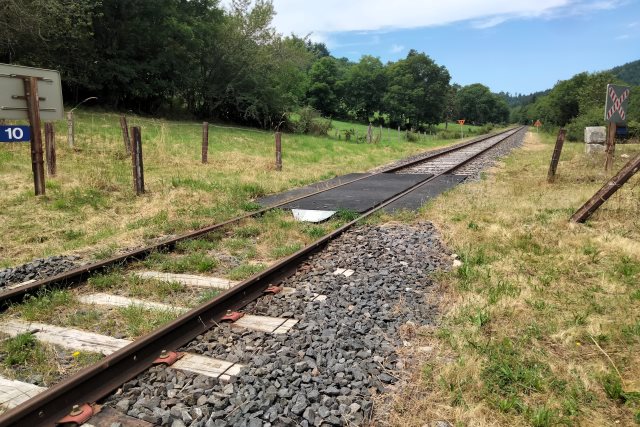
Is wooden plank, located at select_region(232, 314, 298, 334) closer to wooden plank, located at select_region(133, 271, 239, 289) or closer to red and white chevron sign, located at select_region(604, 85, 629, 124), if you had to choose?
wooden plank, located at select_region(133, 271, 239, 289)

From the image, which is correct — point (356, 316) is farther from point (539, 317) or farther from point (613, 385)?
point (613, 385)

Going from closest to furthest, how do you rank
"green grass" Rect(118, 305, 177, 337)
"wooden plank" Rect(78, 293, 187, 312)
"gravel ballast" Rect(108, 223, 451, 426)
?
"gravel ballast" Rect(108, 223, 451, 426) < "green grass" Rect(118, 305, 177, 337) < "wooden plank" Rect(78, 293, 187, 312)

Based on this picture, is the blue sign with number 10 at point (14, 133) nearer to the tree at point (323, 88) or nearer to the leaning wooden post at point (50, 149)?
the leaning wooden post at point (50, 149)

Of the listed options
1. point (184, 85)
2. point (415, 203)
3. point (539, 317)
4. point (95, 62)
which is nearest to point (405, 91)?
point (184, 85)

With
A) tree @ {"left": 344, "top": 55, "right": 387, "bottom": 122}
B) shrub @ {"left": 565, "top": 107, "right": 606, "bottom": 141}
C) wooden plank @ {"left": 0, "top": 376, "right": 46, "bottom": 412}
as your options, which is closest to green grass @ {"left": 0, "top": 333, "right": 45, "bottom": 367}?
wooden plank @ {"left": 0, "top": 376, "right": 46, "bottom": 412}

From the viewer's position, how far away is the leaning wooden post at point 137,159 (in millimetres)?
9477

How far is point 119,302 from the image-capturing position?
4.61 metres

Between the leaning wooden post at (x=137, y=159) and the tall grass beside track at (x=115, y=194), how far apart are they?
254 millimetres

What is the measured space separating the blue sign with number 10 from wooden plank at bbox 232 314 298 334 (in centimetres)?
662

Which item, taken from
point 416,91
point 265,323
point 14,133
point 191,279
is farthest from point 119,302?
point 416,91

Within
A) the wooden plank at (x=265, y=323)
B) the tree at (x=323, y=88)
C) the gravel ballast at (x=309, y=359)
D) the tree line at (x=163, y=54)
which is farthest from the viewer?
the tree at (x=323, y=88)

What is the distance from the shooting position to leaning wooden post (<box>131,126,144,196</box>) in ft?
31.1

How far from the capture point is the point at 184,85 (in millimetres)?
38812

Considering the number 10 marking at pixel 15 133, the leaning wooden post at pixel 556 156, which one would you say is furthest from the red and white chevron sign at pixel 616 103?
the number 10 marking at pixel 15 133
